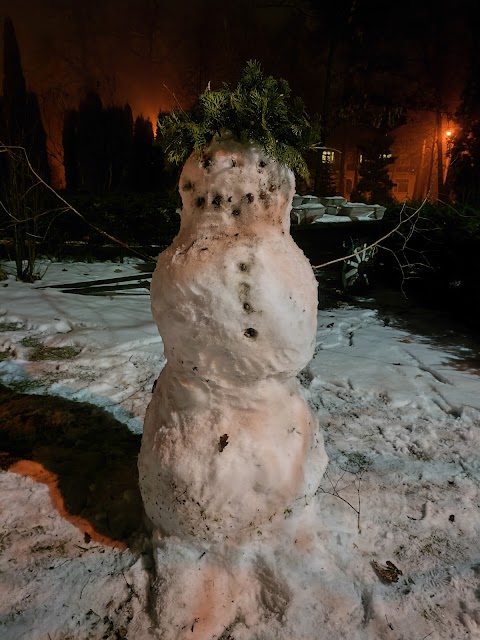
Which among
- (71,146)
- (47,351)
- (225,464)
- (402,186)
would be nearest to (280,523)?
(225,464)

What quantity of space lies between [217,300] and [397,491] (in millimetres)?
1961

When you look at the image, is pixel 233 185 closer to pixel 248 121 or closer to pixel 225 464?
pixel 248 121

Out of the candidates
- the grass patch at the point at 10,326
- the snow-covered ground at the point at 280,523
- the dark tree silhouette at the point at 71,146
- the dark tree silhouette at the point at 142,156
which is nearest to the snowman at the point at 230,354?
the snow-covered ground at the point at 280,523

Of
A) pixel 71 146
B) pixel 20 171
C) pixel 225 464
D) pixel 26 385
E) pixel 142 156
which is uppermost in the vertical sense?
pixel 71 146

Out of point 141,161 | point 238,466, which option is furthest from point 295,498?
point 141,161

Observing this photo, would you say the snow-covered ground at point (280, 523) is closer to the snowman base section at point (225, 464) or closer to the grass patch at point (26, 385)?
the grass patch at point (26, 385)

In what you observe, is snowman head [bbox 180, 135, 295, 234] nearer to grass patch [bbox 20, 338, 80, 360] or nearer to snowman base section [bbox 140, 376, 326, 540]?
snowman base section [bbox 140, 376, 326, 540]

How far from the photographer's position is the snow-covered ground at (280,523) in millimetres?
1896

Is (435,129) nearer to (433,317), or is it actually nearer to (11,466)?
(433,317)

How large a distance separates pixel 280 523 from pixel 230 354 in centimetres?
87

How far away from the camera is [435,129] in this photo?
20.0 metres

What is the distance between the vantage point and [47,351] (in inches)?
189

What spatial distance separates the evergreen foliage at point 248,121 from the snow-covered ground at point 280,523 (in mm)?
1606

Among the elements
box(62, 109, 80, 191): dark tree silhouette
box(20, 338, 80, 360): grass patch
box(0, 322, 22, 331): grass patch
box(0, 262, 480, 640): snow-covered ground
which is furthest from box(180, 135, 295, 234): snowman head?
box(62, 109, 80, 191): dark tree silhouette
